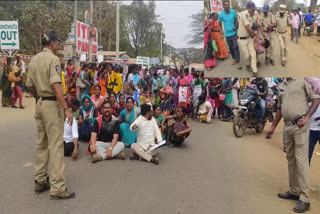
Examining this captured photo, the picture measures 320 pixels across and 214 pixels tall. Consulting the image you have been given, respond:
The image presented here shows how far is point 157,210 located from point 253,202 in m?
1.31

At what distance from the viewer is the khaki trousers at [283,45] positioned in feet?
7.66

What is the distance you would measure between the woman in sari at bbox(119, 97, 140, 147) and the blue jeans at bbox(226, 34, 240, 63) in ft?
14.2

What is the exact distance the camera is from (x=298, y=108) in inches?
164

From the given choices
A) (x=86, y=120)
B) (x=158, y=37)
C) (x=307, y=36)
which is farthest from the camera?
(x=158, y=37)

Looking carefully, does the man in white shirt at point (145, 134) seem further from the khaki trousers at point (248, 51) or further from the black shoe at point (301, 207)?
the khaki trousers at point (248, 51)

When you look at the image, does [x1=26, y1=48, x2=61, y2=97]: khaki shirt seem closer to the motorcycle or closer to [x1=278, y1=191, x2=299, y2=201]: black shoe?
[x1=278, y1=191, x2=299, y2=201]: black shoe

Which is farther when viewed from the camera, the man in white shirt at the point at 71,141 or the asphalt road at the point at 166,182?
the man in white shirt at the point at 71,141

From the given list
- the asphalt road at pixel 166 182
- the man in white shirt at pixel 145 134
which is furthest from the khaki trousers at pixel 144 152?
the asphalt road at pixel 166 182

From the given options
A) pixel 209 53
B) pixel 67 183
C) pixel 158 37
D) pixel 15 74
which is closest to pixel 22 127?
pixel 15 74

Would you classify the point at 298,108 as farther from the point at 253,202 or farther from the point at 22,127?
the point at 22,127

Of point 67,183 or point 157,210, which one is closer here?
point 157,210

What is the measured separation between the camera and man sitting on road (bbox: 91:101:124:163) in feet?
18.9

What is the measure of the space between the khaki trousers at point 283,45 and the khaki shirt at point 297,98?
2013 mm

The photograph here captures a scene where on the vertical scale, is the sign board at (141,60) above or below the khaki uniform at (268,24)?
above
